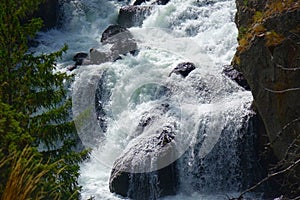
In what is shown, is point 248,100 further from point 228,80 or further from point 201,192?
point 201,192

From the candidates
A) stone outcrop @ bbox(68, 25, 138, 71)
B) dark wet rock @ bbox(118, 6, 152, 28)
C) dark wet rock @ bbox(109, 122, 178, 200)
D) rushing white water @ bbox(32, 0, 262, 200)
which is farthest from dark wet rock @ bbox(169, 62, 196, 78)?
dark wet rock @ bbox(118, 6, 152, 28)

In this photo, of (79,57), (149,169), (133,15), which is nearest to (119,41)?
(79,57)

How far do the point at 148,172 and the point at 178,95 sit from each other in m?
2.82

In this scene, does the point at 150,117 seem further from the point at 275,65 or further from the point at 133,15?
the point at 133,15

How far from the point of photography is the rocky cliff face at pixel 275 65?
8.59m

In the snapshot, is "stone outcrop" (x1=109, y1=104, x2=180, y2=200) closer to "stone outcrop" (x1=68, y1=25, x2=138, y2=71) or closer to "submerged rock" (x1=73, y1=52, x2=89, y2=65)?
"stone outcrop" (x1=68, y1=25, x2=138, y2=71)

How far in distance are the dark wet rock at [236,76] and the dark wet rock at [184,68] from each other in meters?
0.96

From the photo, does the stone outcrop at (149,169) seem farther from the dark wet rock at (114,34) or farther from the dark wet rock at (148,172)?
the dark wet rock at (114,34)

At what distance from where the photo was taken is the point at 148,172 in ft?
35.4

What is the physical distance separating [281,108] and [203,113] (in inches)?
109

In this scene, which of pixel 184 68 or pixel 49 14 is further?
pixel 49 14

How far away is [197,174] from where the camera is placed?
1111 centimetres

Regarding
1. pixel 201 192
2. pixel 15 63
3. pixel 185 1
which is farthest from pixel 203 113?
pixel 185 1

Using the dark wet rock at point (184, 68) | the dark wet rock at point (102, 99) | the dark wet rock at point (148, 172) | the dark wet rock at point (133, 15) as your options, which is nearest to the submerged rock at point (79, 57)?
the dark wet rock at point (102, 99)
